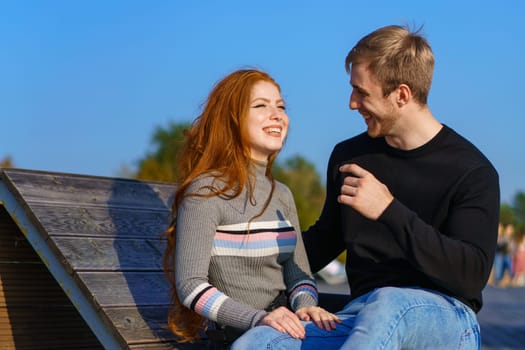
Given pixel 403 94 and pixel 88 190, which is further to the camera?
pixel 88 190

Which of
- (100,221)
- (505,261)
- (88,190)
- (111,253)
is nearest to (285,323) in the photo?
(111,253)

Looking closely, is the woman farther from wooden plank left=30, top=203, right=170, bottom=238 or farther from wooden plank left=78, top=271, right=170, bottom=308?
wooden plank left=30, top=203, right=170, bottom=238

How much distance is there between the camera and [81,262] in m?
3.69

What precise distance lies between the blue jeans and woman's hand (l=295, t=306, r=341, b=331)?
20mm

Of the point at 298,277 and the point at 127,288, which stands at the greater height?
the point at 127,288

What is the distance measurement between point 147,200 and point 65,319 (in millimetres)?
742

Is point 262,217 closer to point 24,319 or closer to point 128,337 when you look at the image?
point 128,337

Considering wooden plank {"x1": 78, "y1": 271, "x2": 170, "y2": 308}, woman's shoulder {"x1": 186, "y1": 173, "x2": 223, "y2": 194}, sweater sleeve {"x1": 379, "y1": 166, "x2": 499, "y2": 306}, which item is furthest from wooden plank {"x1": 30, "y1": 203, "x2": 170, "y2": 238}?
sweater sleeve {"x1": 379, "y1": 166, "x2": 499, "y2": 306}

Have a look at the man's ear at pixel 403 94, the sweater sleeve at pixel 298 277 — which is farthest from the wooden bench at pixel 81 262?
the man's ear at pixel 403 94

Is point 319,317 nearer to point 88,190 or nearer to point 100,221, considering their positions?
point 100,221

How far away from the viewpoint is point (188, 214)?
3.32 meters

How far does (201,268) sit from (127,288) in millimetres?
591

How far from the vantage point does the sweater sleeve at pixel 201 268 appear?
3.17 m

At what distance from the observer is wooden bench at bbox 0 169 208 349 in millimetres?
3482
